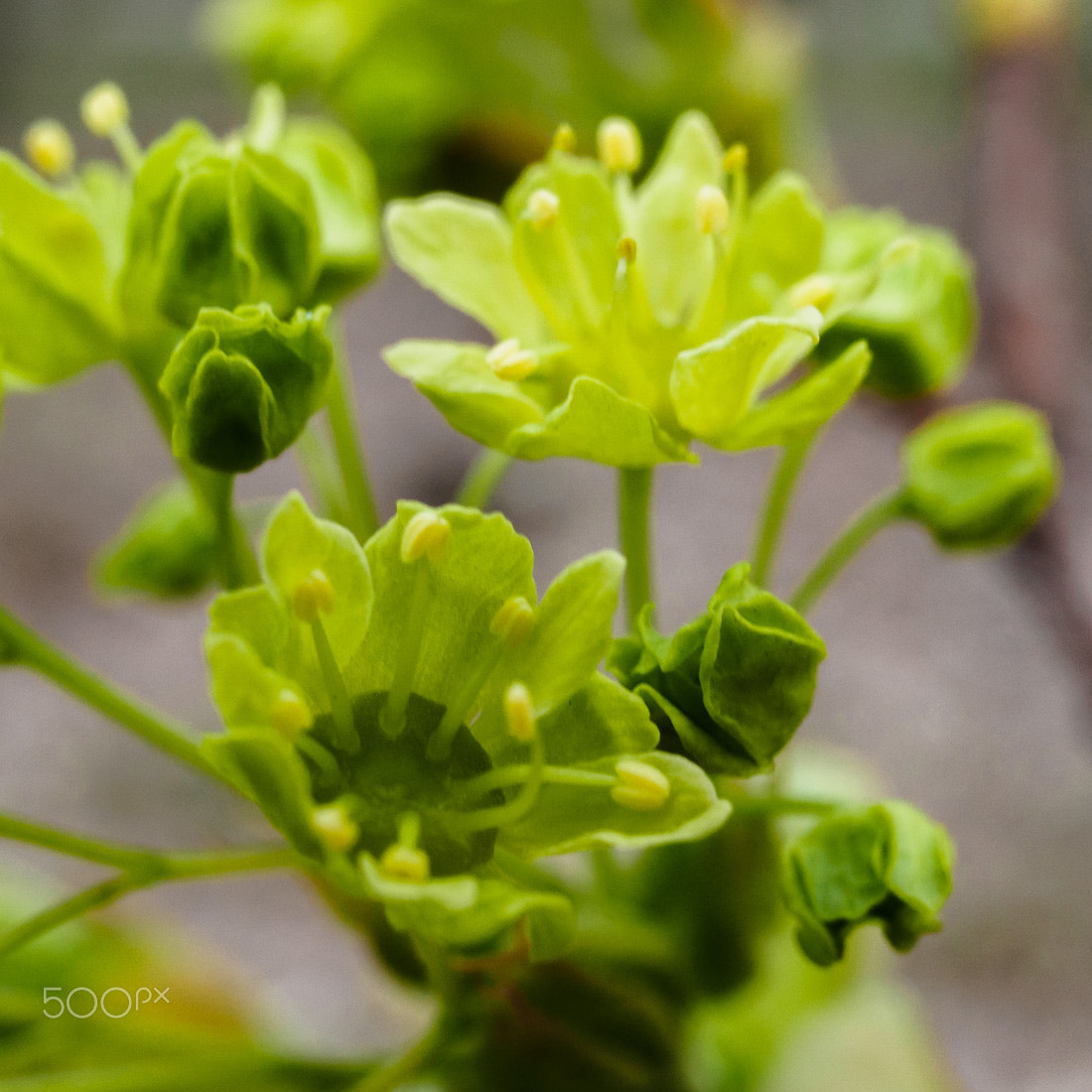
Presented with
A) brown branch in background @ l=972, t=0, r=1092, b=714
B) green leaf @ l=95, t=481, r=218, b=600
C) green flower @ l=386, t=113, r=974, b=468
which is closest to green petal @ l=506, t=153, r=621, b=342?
green flower @ l=386, t=113, r=974, b=468

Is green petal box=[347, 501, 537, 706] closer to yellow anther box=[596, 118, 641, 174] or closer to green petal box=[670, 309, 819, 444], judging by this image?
green petal box=[670, 309, 819, 444]

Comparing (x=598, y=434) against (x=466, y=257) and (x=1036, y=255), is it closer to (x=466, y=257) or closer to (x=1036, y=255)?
(x=466, y=257)

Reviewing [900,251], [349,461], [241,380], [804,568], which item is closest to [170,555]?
[349,461]

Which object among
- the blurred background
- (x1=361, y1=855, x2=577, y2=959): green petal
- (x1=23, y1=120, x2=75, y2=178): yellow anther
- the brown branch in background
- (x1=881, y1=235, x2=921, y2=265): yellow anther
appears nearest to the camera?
(x1=361, y1=855, x2=577, y2=959): green petal

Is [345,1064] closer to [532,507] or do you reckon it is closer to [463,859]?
[463,859]

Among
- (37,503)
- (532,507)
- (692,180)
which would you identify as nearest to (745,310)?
(692,180)

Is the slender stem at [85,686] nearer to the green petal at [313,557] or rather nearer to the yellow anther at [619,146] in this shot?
the green petal at [313,557]
